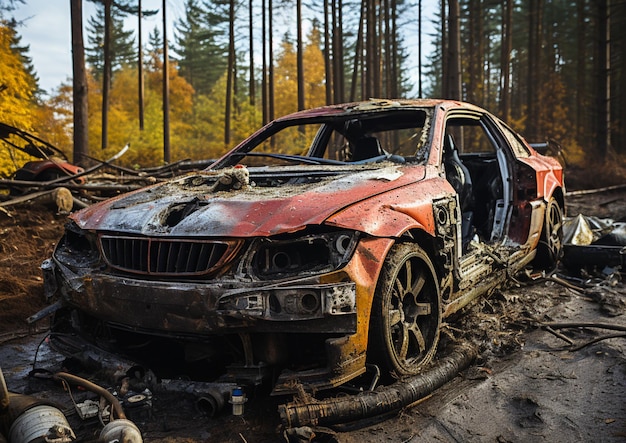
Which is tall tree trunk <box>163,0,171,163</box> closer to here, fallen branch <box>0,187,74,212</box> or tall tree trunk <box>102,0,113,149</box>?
tall tree trunk <box>102,0,113,149</box>

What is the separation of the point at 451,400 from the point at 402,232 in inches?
36.8

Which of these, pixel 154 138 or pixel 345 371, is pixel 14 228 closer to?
pixel 345 371

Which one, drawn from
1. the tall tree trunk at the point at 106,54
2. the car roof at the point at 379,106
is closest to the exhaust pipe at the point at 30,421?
the car roof at the point at 379,106

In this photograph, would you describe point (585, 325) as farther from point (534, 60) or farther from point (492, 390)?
point (534, 60)

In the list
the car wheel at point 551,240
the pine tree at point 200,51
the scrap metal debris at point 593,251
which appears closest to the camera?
the car wheel at point 551,240

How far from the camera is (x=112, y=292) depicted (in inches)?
103

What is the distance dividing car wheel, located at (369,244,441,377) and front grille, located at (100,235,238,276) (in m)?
0.82

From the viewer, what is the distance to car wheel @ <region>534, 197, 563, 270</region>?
17.4 ft

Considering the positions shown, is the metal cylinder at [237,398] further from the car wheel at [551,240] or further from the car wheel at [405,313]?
the car wheel at [551,240]

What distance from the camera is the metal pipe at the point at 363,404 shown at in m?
2.19

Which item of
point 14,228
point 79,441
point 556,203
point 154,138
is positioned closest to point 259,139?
point 79,441

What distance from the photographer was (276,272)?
7.85 feet

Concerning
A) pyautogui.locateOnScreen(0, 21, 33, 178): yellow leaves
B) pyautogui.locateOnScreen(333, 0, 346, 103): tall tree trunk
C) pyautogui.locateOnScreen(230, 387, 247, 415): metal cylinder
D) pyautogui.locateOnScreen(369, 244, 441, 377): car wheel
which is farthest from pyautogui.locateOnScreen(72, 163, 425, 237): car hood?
pyautogui.locateOnScreen(333, 0, 346, 103): tall tree trunk

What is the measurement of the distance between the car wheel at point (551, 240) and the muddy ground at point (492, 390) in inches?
25.1
